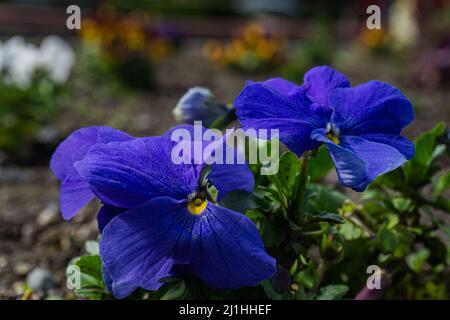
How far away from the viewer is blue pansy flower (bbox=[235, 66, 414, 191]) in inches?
42.0

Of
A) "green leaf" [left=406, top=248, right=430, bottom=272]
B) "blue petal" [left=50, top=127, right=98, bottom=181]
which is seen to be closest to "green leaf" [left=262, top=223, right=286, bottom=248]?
"blue petal" [left=50, top=127, right=98, bottom=181]

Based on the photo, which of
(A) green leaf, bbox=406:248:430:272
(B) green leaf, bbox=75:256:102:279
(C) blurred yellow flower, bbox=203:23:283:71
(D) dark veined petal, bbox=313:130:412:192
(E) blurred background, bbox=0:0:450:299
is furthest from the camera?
(C) blurred yellow flower, bbox=203:23:283:71

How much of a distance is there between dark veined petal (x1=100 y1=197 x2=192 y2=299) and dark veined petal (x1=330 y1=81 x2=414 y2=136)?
1.00 ft

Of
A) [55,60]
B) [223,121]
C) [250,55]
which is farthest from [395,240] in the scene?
[250,55]

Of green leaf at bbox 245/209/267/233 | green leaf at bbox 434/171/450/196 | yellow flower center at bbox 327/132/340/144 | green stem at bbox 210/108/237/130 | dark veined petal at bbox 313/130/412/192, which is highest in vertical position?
green stem at bbox 210/108/237/130

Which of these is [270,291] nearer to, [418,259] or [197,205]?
[197,205]

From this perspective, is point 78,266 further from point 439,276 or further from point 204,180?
point 439,276

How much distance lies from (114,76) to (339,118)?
443 centimetres

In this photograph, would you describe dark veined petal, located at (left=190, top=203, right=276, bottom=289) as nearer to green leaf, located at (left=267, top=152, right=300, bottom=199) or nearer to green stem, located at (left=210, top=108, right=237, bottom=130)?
green leaf, located at (left=267, top=152, right=300, bottom=199)

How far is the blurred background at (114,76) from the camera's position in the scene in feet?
7.72

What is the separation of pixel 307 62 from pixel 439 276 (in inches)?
168

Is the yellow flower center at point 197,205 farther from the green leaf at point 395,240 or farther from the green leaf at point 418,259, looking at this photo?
the green leaf at point 418,259

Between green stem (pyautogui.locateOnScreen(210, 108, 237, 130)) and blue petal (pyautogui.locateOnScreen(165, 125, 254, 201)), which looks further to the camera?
green stem (pyautogui.locateOnScreen(210, 108, 237, 130))
